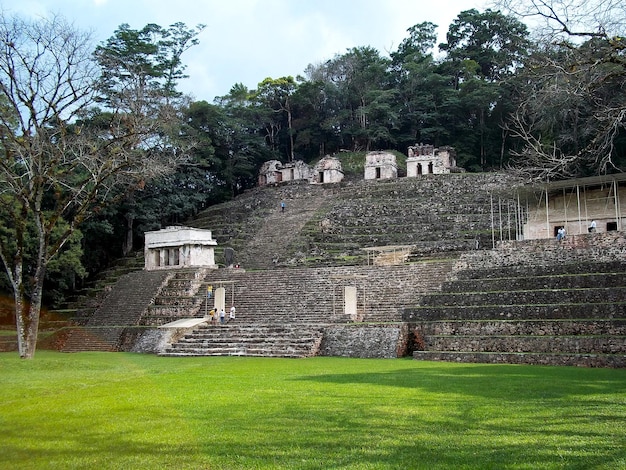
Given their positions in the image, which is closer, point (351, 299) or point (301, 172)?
point (351, 299)

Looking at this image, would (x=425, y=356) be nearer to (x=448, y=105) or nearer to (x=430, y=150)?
(x=430, y=150)

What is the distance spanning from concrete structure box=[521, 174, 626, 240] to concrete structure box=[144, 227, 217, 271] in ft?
51.4

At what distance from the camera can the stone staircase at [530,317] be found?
608 inches

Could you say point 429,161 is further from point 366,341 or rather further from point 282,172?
point 366,341

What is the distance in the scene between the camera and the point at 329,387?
35.7 feet

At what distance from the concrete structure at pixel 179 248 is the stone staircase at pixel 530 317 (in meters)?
15.3

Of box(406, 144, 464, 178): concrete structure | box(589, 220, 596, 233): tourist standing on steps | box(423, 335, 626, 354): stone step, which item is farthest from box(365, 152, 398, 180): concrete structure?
box(423, 335, 626, 354): stone step

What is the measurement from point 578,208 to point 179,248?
18.8 meters

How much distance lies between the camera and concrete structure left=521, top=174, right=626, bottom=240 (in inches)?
1035

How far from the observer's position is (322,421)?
7574 mm

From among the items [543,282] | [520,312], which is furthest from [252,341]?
[543,282]

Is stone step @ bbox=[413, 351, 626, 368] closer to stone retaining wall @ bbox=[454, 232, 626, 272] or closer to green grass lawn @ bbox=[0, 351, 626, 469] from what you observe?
green grass lawn @ bbox=[0, 351, 626, 469]

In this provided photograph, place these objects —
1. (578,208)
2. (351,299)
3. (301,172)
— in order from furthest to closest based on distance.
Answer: (301,172) → (578,208) → (351,299)

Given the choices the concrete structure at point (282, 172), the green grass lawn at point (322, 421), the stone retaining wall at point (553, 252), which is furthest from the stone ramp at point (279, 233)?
the green grass lawn at point (322, 421)
